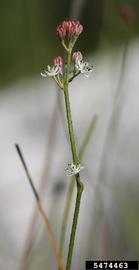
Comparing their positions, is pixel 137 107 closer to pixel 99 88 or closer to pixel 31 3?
pixel 99 88

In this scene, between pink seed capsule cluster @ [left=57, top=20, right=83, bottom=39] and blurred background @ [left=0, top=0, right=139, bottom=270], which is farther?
blurred background @ [left=0, top=0, right=139, bottom=270]

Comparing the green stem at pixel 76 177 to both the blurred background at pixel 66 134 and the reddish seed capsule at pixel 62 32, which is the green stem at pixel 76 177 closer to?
the reddish seed capsule at pixel 62 32

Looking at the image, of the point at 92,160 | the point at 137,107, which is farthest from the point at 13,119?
the point at 92,160

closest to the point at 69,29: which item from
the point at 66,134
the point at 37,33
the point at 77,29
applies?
the point at 77,29

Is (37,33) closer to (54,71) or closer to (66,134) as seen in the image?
(66,134)

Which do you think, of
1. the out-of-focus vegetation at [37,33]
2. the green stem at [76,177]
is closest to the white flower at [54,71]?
the green stem at [76,177]

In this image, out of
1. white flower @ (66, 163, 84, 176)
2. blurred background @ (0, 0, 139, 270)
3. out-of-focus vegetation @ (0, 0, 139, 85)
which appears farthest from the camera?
out-of-focus vegetation @ (0, 0, 139, 85)

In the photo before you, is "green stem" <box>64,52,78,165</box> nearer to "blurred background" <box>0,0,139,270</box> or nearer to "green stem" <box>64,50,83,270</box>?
"green stem" <box>64,50,83,270</box>

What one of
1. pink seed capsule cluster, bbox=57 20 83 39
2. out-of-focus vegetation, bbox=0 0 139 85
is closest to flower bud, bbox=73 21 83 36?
pink seed capsule cluster, bbox=57 20 83 39
